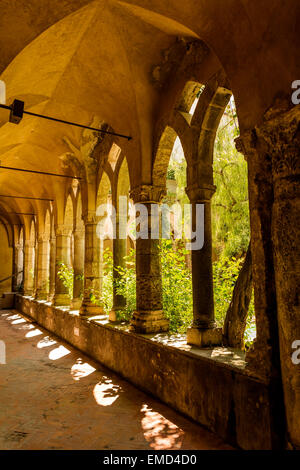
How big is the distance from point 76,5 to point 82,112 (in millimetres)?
2497

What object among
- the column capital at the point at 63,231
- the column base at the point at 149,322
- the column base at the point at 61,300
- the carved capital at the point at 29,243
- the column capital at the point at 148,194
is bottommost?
the column base at the point at 61,300

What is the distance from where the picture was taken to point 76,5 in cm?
396

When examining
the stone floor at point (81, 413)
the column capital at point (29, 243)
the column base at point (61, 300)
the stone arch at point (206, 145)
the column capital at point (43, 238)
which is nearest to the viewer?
the stone floor at point (81, 413)

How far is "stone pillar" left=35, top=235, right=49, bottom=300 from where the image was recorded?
1191 centimetres

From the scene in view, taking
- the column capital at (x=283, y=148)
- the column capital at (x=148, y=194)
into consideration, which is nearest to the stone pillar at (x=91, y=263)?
the column capital at (x=148, y=194)

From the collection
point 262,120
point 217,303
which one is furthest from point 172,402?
point 262,120

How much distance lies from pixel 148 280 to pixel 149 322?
25.2 inches

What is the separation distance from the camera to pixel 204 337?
3854 millimetres

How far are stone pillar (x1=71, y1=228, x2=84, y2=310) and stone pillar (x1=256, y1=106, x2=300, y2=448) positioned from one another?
6.34 meters

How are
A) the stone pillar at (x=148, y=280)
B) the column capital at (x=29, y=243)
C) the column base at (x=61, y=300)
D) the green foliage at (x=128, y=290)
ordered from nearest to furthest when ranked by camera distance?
1. the stone pillar at (x=148, y=280)
2. the green foliage at (x=128, y=290)
3. the column base at (x=61, y=300)
4. the column capital at (x=29, y=243)

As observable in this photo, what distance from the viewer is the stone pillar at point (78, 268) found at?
26.8 feet

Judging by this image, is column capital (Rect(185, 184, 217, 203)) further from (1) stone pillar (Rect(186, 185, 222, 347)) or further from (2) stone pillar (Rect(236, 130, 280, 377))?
(2) stone pillar (Rect(236, 130, 280, 377))

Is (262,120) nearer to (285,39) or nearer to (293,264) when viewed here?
(285,39)

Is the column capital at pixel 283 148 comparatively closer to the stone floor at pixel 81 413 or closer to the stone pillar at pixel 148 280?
the stone floor at pixel 81 413
